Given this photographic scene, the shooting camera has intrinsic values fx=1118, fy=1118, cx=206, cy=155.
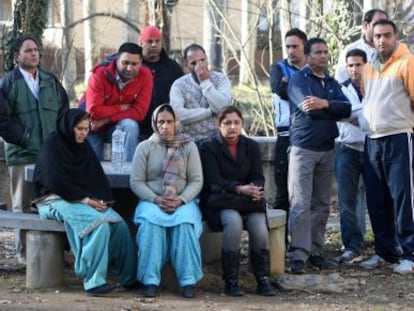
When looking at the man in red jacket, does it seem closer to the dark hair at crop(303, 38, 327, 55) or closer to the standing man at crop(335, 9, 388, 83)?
the dark hair at crop(303, 38, 327, 55)

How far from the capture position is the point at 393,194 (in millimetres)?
9008

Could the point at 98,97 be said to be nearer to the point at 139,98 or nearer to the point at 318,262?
the point at 139,98

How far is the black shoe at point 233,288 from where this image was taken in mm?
8242

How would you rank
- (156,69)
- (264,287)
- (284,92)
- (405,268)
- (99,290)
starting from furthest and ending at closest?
(156,69), (284,92), (405,268), (264,287), (99,290)

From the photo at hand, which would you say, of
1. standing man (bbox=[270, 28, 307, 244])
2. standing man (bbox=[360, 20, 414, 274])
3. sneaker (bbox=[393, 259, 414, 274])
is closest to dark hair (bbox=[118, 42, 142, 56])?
standing man (bbox=[270, 28, 307, 244])

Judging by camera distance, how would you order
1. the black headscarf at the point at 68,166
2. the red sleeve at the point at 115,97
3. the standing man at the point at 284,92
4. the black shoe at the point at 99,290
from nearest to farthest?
the black shoe at the point at 99,290 → the black headscarf at the point at 68,166 → the red sleeve at the point at 115,97 → the standing man at the point at 284,92

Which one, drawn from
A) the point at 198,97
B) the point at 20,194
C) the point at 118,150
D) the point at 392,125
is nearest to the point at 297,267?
the point at 392,125

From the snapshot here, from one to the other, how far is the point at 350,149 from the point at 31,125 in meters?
2.67

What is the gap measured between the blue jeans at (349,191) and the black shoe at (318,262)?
0.36 meters

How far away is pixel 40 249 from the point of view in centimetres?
829

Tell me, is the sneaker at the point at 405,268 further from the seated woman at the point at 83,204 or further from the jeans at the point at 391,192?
the seated woman at the point at 83,204

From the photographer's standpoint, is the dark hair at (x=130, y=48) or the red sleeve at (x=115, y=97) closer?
the dark hair at (x=130, y=48)

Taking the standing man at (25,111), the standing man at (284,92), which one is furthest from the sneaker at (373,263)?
the standing man at (25,111)

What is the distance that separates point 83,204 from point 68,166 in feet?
0.99
